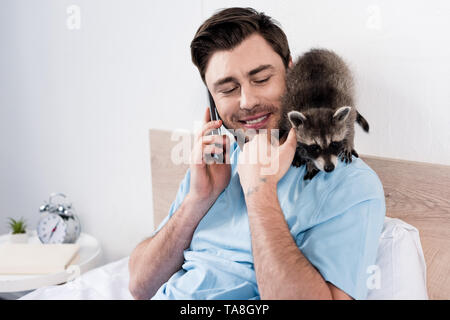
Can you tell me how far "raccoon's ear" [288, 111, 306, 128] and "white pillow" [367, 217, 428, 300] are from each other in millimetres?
391

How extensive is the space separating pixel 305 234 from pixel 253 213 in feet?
0.53

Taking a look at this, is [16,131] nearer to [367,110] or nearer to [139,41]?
[139,41]

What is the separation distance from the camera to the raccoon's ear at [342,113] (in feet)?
3.84

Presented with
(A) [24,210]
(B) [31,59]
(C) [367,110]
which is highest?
(B) [31,59]

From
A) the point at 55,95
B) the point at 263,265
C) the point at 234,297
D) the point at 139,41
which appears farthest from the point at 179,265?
the point at 55,95

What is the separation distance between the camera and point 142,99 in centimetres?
211

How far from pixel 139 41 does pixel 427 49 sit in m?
1.28

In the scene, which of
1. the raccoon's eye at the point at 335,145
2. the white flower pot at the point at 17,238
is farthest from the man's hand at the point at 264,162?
the white flower pot at the point at 17,238

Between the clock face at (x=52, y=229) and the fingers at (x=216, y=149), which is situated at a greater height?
the fingers at (x=216, y=149)

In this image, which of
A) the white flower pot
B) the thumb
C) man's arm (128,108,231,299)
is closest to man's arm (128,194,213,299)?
man's arm (128,108,231,299)

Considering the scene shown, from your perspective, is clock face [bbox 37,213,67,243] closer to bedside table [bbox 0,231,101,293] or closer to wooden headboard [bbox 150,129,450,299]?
bedside table [bbox 0,231,101,293]

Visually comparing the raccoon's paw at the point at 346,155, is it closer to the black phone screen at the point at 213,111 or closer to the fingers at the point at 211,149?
the fingers at the point at 211,149

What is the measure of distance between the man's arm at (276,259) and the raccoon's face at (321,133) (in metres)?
0.17

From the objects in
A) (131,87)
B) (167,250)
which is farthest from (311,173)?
(131,87)
